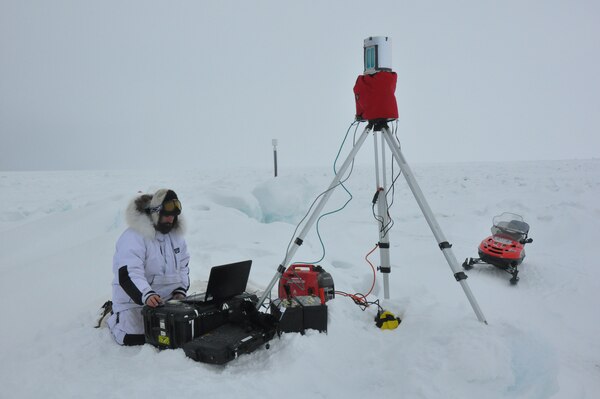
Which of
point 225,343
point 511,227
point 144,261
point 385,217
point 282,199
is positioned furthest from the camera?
point 282,199

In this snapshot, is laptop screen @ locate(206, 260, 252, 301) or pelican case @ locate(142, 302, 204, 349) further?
laptop screen @ locate(206, 260, 252, 301)

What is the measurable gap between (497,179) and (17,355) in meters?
11.8

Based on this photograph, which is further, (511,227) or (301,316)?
(511,227)

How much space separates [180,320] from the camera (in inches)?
92.7

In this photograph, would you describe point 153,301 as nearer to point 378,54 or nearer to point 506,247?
point 378,54

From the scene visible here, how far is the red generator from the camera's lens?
10.5 ft

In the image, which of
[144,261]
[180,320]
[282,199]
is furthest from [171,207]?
[282,199]

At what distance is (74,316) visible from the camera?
310 cm

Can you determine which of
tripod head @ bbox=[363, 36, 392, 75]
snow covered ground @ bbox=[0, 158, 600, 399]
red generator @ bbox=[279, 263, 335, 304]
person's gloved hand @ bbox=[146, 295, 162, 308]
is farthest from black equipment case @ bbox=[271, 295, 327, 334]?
tripod head @ bbox=[363, 36, 392, 75]

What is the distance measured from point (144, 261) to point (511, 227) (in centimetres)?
446

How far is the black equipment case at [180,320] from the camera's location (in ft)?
7.80

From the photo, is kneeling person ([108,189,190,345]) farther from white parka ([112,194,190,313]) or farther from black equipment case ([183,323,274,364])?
black equipment case ([183,323,274,364])

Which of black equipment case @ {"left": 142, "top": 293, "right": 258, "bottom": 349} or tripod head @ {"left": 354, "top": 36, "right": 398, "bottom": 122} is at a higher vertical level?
tripod head @ {"left": 354, "top": 36, "right": 398, "bottom": 122}

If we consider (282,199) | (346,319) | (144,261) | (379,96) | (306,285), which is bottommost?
(282,199)
